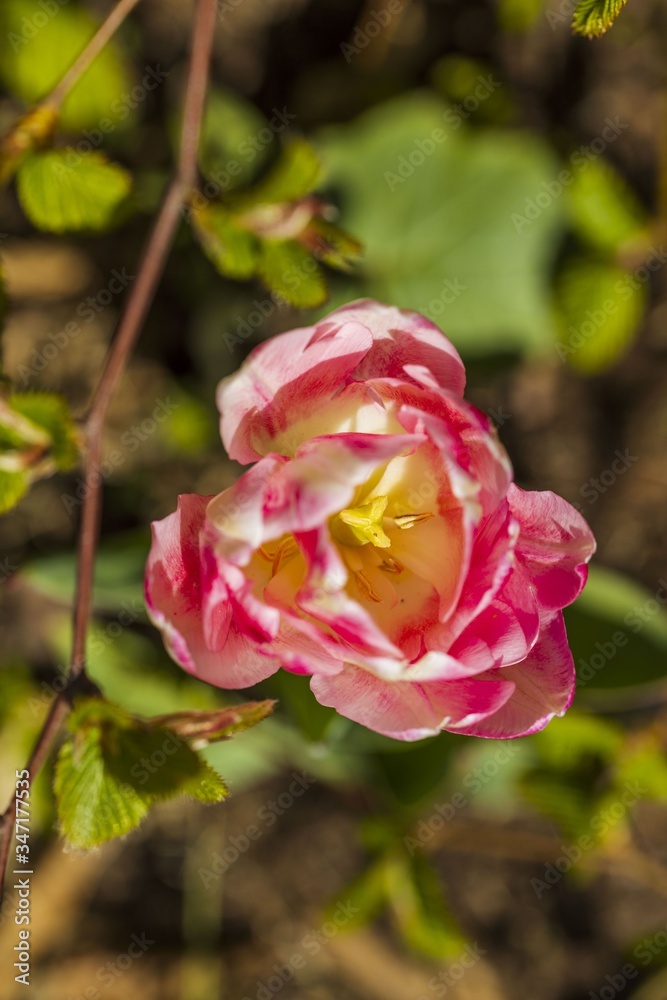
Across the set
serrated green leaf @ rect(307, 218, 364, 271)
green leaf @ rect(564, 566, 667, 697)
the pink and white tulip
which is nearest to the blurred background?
green leaf @ rect(564, 566, 667, 697)

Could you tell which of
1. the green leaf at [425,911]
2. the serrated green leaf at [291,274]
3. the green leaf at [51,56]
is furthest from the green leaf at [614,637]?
the green leaf at [51,56]

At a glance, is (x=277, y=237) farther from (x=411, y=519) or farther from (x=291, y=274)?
(x=411, y=519)

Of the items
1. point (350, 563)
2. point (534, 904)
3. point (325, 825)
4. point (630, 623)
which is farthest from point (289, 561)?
point (534, 904)

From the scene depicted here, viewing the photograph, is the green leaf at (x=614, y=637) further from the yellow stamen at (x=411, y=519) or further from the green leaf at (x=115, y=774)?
the green leaf at (x=115, y=774)

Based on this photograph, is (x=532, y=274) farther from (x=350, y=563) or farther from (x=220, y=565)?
(x=220, y=565)

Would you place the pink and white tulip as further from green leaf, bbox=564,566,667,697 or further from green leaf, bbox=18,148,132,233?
green leaf, bbox=564,566,667,697

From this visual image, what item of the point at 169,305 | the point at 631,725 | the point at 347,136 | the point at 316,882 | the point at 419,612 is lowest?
the point at 316,882

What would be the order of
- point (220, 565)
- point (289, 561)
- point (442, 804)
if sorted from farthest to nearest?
point (442, 804)
point (289, 561)
point (220, 565)
